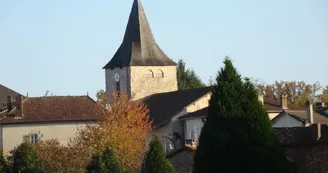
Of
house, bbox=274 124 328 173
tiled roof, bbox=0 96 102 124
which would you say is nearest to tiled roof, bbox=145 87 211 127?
tiled roof, bbox=0 96 102 124

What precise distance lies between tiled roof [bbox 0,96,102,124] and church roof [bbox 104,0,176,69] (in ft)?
50.1

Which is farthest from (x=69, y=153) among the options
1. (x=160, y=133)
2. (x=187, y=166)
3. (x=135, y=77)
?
(x=135, y=77)

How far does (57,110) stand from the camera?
63031 mm

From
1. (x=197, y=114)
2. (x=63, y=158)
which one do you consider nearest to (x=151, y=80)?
(x=197, y=114)

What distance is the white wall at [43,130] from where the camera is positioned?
61062 mm

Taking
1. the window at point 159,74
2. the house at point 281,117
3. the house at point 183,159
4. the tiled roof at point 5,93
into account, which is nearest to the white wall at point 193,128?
the house at point 281,117

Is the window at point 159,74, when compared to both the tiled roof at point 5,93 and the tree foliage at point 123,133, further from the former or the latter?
the tiled roof at point 5,93

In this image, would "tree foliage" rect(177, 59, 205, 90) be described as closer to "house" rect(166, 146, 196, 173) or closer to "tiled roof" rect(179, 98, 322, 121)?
"tiled roof" rect(179, 98, 322, 121)

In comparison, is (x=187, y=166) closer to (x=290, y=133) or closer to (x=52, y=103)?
(x=290, y=133)

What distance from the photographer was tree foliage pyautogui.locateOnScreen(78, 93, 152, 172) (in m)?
49.8

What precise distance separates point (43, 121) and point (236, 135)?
32.4 m

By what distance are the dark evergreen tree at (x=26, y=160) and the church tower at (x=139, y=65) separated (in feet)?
119

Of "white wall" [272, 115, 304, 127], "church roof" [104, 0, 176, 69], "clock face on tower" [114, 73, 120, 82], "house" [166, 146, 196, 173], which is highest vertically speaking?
"church roof" [104, 0, 176, 69]

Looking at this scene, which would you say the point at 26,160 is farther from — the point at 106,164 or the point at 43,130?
the point at 43,130
